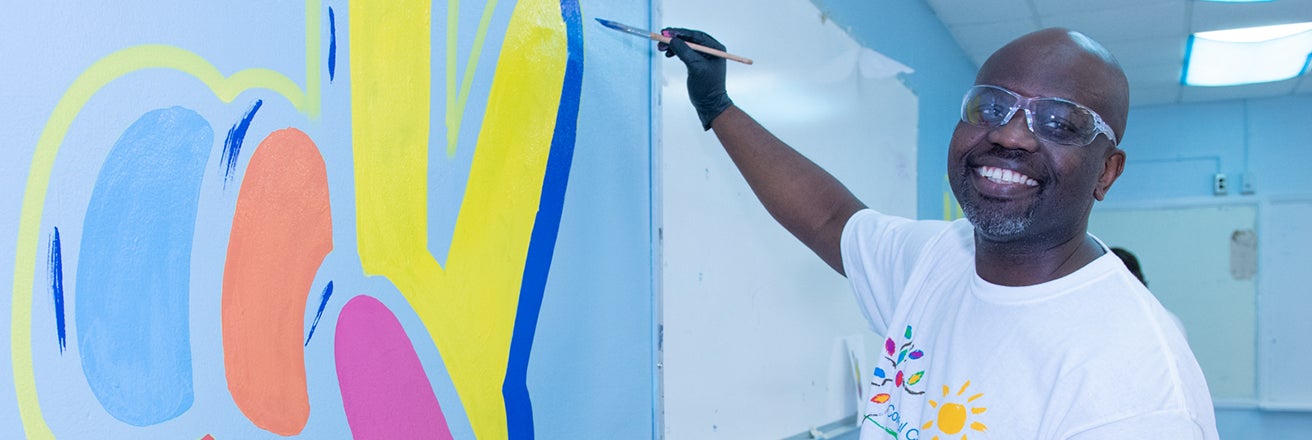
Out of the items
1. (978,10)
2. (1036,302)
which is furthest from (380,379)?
(978,10)

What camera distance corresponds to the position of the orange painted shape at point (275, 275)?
2.85 feet

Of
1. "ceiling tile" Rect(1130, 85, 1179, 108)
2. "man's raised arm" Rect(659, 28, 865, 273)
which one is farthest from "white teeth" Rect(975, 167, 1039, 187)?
"ceiling tile" Rect(1130, 85, 1179, 108)

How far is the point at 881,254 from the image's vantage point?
1.50 metres

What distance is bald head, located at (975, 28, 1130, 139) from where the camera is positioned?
4.02ft

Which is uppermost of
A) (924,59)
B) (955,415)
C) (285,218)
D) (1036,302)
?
(924,59)

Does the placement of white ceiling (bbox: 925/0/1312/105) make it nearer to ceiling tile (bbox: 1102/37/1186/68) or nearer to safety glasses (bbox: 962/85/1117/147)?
ceiling tile (bbox: 1102/37/1186/68)

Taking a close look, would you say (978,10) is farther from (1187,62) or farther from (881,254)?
(881,254)

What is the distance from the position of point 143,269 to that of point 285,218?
0.14m

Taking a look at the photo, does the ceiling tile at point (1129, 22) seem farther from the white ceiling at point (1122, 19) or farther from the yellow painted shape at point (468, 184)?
the yellow painted shape at point (468, 184)

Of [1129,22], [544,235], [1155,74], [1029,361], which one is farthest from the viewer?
[1155,74]

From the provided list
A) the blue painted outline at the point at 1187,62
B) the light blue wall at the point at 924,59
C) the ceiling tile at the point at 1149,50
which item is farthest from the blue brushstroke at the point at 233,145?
the blue painted outline at the point at 1187,62

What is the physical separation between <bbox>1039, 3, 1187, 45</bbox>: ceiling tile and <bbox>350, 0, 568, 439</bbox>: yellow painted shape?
2919mm

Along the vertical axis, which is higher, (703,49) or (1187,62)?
(1187,62)

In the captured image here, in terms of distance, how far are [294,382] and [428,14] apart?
41 centimetres
